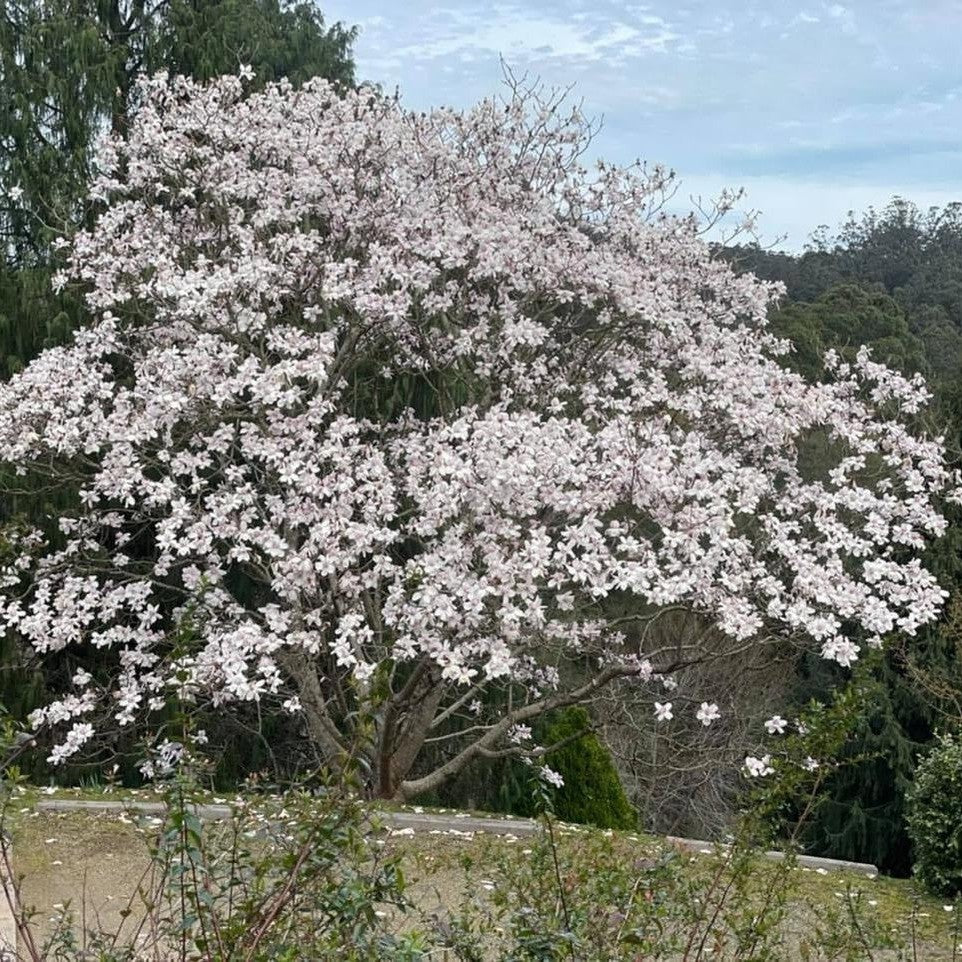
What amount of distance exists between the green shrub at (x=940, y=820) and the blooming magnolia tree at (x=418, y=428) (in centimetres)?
103

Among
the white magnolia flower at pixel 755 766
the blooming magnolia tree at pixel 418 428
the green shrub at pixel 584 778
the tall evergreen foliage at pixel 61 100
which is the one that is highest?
the tall evergreen foliage at pixel 61 100

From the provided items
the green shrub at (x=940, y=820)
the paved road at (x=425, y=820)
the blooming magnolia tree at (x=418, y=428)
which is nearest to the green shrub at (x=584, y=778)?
the blooming magnolia tree at (x=418, y=428)

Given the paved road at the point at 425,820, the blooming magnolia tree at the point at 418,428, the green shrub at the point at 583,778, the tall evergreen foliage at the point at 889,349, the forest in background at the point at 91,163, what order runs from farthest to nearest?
the tall evergreen foliage at the point at 889,349
the forest in background at the point at 91,163
the green shrub at the point at 583,778
the paved road at the point at 425,820
the blooming magnolia tree at the point at 418,428

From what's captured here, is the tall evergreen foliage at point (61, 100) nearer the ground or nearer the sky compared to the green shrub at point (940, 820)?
nearer the sky

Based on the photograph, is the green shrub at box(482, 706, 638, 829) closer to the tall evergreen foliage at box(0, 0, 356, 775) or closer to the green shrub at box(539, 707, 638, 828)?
the green shrub at box(539, 707, 638, 828)

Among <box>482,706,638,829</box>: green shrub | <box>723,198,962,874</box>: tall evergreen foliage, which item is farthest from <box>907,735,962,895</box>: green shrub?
<box>482,706,638,829</box>: green shrub

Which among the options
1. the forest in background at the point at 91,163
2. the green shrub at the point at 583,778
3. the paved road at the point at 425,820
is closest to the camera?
the paved road at the point at 425,820

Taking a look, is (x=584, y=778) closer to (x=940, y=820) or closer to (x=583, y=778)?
(x=583, y=778)

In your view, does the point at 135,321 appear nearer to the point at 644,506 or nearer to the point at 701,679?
the point at 644,506

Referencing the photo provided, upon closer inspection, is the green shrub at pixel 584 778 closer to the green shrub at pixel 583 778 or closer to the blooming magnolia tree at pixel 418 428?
the green shrub at pixel 583 778

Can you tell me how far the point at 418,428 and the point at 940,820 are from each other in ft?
13.4

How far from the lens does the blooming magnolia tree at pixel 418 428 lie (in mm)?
5992

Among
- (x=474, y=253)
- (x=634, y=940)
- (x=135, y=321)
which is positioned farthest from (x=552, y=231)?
(x=634, y=940)

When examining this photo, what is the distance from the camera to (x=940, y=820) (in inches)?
276
